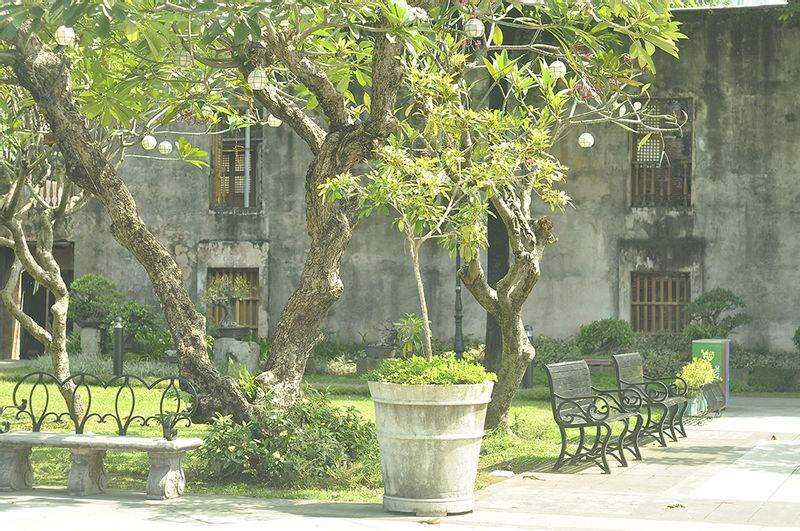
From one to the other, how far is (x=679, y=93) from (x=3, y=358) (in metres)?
16.3

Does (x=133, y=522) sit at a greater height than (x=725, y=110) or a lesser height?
lesser

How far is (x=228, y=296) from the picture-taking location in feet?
82.3

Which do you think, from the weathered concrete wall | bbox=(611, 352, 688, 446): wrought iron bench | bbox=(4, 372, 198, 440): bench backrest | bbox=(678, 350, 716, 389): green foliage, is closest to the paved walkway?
bbox=(611, 352, 688, 446): wrought iron bench

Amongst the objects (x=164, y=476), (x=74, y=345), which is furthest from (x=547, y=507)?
(x=74, y=345)

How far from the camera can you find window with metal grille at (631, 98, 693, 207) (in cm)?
2498

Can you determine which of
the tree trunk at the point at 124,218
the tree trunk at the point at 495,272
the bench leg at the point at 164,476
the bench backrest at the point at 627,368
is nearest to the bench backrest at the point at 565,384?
the bench backrest at the point at 627,368

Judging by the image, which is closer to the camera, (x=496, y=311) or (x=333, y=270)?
(x=333, y=270)

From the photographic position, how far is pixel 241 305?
2695 centimetres

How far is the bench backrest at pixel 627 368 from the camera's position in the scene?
13.5 metres

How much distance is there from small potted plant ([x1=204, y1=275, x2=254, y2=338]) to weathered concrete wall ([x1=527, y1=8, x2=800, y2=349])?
6.14 metres

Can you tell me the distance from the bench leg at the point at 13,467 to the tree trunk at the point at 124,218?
4.89 feet

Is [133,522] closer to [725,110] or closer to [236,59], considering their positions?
[236,59]

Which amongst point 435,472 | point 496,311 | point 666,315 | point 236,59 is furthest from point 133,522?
point 666,315

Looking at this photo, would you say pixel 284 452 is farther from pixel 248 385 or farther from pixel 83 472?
pixel 83 472
